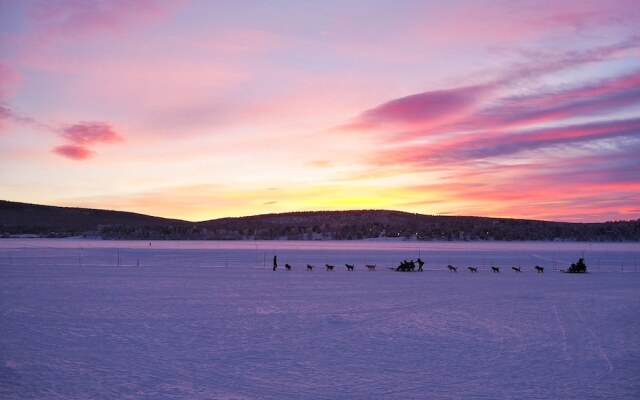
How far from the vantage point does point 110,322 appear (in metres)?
18.9

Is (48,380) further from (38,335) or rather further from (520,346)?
(520,346)

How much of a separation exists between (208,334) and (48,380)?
5.50 m

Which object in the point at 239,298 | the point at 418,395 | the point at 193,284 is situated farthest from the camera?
the point at 193,284

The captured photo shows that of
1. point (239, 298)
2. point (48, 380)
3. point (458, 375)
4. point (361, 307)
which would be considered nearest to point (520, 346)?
point (458, 375)

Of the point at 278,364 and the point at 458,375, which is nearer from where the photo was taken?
the point at 458,375

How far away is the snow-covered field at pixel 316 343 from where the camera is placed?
11531 mm

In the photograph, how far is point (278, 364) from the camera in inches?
529

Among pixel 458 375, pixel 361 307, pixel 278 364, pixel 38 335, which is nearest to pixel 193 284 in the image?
pixel 361 307

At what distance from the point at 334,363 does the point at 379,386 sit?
2090 millimetres

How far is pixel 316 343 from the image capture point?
15750 millimetres

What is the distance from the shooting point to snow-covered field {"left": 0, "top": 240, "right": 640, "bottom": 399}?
11531mm

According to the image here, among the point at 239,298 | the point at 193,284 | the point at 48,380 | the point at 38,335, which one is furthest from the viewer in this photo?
the point at 193,284

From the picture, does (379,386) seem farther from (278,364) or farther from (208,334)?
(208,334)

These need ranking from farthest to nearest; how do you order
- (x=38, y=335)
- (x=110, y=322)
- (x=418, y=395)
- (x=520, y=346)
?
(x=110, y=322)
(x=38, y=335)
(x=520, y=346)
(x=418, y=395)
